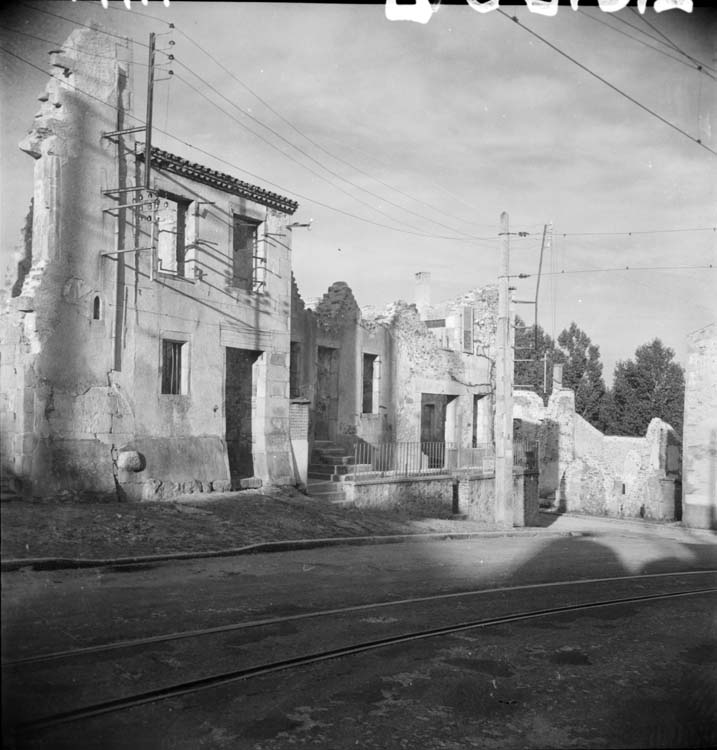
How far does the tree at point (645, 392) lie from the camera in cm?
4019

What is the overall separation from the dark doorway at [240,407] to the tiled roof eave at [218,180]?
3.42 meters

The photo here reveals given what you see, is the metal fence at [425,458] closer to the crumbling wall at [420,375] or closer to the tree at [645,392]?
the crumbling wall at [420,375]

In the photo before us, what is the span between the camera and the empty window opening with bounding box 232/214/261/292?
16.6m

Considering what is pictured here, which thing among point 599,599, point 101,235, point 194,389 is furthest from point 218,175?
point 599,599

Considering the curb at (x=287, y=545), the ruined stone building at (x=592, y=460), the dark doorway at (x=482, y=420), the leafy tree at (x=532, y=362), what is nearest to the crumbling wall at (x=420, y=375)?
the dark doorway at (x=482, y=420)

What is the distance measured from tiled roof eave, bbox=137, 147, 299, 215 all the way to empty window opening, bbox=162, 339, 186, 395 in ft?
10.8

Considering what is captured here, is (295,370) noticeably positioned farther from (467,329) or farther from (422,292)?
(422,292)

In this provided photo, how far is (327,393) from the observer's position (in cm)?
2069

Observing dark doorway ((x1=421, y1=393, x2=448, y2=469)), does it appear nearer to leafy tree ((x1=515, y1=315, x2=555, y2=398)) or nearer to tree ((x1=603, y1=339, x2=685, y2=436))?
tree ((x1=603, y1=339, x2=685, y2=436))

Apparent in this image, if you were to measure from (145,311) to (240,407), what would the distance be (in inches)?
160

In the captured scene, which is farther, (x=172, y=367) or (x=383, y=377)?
(x=383, y=377)

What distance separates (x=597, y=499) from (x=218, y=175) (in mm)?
24360

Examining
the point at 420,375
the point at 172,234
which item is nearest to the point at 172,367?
the point at 172,234

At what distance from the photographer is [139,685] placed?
4312mm
